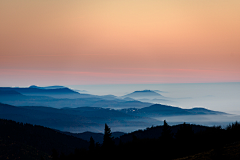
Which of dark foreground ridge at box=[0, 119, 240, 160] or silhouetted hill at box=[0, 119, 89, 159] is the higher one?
dark foreground ridge at box=[0, 119, 240, 160]

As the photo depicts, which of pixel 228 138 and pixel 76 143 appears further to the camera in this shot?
pixel 76 143

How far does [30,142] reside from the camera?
487 ft

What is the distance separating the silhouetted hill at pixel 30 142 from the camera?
121 metres

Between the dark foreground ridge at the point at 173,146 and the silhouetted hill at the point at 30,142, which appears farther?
the silhouetted hill at the point at 30,142

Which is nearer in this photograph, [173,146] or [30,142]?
[173,146]

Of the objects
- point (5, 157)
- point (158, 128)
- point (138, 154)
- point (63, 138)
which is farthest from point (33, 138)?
point (138, 154)

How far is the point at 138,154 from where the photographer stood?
26.8 meters

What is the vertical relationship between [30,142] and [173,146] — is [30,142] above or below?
below

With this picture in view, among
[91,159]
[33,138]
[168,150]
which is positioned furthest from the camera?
[33,138]

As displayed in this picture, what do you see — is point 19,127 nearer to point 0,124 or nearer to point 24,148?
point 0,124

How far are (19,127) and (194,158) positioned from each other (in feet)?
596

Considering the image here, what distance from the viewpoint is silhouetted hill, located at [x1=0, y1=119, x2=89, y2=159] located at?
121319 millimetres

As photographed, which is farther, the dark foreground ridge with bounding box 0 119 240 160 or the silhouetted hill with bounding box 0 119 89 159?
the silhouetted hill with bounding box 0 119 89 159

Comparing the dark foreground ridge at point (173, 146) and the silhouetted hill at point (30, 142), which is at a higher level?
the dark foreground ridge at point (173, 146)
